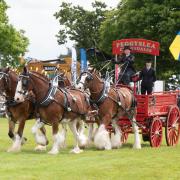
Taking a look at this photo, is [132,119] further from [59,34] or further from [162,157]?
[59,34]

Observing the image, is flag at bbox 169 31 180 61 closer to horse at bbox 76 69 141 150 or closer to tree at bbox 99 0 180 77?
horse at bbox 76 69 141 150

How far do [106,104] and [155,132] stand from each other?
2.09 meters

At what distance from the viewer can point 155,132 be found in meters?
17.9

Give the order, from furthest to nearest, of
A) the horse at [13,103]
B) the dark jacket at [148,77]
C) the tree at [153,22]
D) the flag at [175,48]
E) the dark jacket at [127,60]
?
1. the tree at [153,22]
2. the flag at [175,48]
3. the dark jacket at [148,77]
4. the dark jacket at [127,60]
5. the horse at [13,103]

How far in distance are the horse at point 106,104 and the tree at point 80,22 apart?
163 ft

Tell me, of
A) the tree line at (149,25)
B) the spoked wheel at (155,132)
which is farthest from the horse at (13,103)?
the tree line at (149,25)

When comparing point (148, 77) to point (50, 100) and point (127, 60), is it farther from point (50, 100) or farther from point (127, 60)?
point (50, 100)

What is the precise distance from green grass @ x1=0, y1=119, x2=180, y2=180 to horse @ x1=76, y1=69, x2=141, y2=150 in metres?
0.51

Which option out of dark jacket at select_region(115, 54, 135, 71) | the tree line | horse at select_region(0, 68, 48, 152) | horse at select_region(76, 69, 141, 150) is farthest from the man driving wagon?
the tree line

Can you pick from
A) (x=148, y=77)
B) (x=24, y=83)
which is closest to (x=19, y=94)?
(x=24, y=83)

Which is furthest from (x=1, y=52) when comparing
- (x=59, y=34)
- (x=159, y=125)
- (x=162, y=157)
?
(x=162, y=157)

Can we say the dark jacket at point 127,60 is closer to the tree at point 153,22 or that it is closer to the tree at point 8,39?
the tree at point 153,22

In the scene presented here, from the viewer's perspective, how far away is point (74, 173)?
11547 mm

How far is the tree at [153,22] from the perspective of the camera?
42.4 meters
